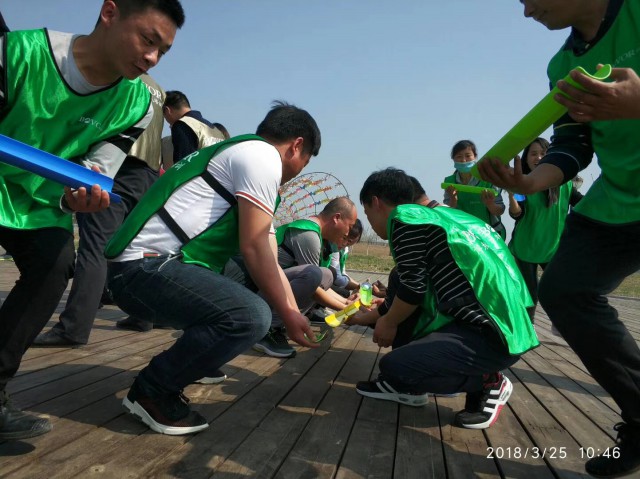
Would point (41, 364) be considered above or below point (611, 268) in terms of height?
below

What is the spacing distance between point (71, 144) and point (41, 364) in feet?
3.74

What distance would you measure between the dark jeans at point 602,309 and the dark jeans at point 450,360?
447mm

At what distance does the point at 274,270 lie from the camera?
1809 mm

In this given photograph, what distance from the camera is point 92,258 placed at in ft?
9.39

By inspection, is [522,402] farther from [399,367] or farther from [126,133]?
[126,133]

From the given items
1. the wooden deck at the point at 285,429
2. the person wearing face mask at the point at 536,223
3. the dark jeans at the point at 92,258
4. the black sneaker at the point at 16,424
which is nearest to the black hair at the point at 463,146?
the person wearing face mask at the point at 536,223

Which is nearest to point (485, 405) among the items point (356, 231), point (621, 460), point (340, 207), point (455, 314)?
point (455, 314)

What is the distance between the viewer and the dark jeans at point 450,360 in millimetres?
2023

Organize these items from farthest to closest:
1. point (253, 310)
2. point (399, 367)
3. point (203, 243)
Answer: point (399, 367), point (203, 243), point (253, 310)

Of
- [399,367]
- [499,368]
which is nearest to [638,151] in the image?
[499,368]

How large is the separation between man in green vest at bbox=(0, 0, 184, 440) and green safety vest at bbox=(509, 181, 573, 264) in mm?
2711

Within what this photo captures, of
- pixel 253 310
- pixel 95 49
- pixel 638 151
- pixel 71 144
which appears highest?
pixel 95 49

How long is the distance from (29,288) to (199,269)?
0.52 m
